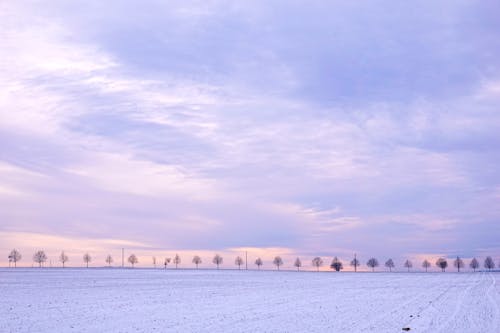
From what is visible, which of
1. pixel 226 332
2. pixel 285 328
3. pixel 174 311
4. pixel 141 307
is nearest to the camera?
pixel 226 332

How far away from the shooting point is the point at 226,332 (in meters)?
21.3

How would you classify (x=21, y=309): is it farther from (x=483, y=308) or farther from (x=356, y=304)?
(x=483, y=308)

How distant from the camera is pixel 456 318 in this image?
26000 millimetres

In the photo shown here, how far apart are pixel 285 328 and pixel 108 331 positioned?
6.56 m

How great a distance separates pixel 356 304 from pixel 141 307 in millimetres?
12214

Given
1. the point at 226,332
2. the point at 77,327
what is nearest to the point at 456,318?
the point at 226,332

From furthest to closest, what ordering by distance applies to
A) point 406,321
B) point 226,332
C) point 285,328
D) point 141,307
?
point 141,307
point 406,321
point 285,328
point 226,332

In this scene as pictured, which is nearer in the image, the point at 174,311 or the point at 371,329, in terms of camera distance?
the point at 371,329

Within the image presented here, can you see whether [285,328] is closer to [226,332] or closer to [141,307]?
[226,332]

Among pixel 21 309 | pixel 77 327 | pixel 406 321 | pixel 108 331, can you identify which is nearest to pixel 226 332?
pixel 108 331

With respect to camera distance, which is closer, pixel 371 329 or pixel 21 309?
pixel 371 329

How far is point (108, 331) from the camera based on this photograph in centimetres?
2184

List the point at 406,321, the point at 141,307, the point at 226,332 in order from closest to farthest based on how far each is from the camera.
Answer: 1. the point at 226,332
2. the point at 406,321
3. the point at 141,307

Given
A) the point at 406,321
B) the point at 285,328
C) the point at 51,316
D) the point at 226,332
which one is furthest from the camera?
the point at 51,316
